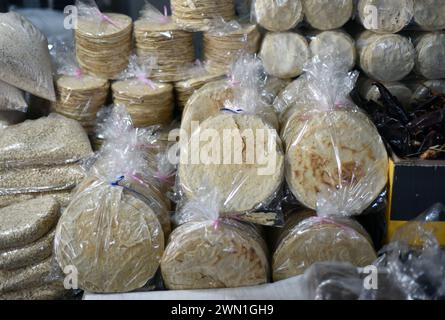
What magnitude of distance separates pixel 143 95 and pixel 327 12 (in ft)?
3.11

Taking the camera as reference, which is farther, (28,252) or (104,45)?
(104,45)

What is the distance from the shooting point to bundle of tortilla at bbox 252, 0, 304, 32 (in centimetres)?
Result: 247

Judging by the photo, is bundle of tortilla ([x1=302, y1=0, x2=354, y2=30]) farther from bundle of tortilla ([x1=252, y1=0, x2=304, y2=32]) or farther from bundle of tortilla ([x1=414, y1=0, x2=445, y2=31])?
bundle of tortilla ([x1=414, y1=0, x2=445, y2=31])

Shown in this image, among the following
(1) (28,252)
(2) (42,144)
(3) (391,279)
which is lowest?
(1) (28,252)

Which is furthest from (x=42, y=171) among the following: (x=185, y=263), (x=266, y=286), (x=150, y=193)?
(x=266, y=286)

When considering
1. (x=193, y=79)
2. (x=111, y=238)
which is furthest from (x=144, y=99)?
(x=111, y=238)

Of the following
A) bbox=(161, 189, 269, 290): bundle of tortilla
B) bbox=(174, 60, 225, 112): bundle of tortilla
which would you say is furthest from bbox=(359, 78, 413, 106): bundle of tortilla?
bbox=(161, 189, 269, 290): bundle of tortilla

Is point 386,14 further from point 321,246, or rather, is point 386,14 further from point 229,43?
point 321,246

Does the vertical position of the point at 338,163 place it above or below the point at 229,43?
below

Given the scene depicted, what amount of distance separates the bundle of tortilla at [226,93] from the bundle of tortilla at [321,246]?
0.49m

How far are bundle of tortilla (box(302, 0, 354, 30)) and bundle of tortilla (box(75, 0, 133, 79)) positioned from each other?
883 millimetres

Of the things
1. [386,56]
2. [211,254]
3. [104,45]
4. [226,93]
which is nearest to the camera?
[211,254]

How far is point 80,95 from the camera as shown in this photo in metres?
2.64

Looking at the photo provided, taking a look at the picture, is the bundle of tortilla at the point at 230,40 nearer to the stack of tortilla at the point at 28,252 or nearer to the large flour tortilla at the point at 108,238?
the large flour tortilla at the point at 108,238
